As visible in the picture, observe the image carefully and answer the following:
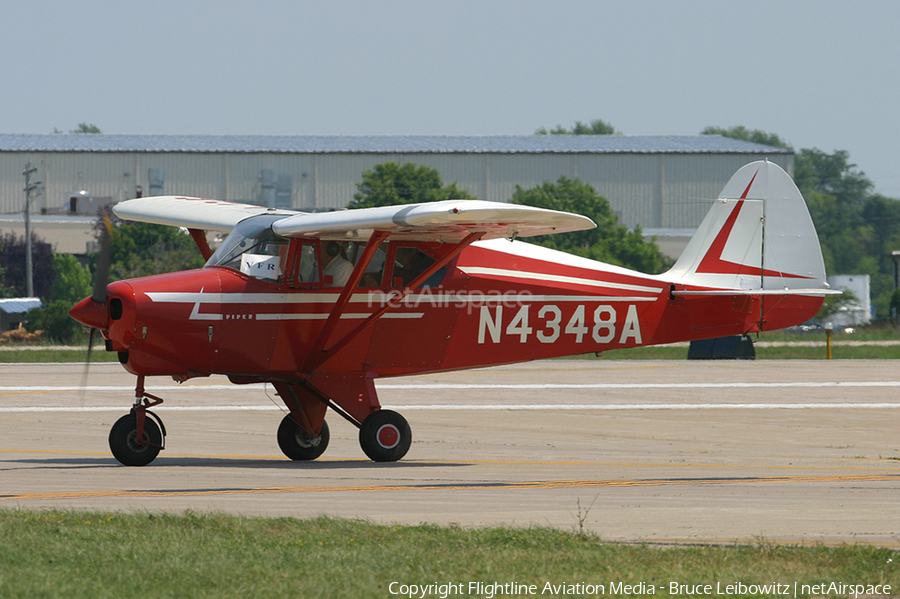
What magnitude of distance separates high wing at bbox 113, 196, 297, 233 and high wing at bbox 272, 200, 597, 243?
2558mm

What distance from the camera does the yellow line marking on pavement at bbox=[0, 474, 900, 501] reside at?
10.8 meters

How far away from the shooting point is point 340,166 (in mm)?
95875

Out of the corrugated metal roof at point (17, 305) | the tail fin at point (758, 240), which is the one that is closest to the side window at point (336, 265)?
the tail fin at point (758, 240)

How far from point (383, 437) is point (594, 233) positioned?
77.0 meters

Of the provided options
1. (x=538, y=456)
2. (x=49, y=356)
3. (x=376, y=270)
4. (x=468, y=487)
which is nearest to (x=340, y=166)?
(x=49, y=356)

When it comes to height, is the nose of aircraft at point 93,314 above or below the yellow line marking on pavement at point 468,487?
above

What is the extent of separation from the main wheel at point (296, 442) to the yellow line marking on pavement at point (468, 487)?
12.5ft

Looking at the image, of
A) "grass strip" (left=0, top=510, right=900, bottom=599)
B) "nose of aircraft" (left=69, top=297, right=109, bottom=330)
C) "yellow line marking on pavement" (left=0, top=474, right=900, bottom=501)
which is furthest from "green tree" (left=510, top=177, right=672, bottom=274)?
"grass strip" (left=0, top=510, right=900, bottom=599)

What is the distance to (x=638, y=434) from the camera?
63.6 feet

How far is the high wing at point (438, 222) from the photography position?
501 inches

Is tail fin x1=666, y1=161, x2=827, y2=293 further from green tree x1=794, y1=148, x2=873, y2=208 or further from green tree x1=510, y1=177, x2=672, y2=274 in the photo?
green tree x1=794, y1=148, x2=873, y2=208

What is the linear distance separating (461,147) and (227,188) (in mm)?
19709

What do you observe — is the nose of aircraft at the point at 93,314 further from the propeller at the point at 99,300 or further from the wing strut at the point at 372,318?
the wing strut at the point at 372,318

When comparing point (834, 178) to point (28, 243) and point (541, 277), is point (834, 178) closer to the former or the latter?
point (28, 243)
